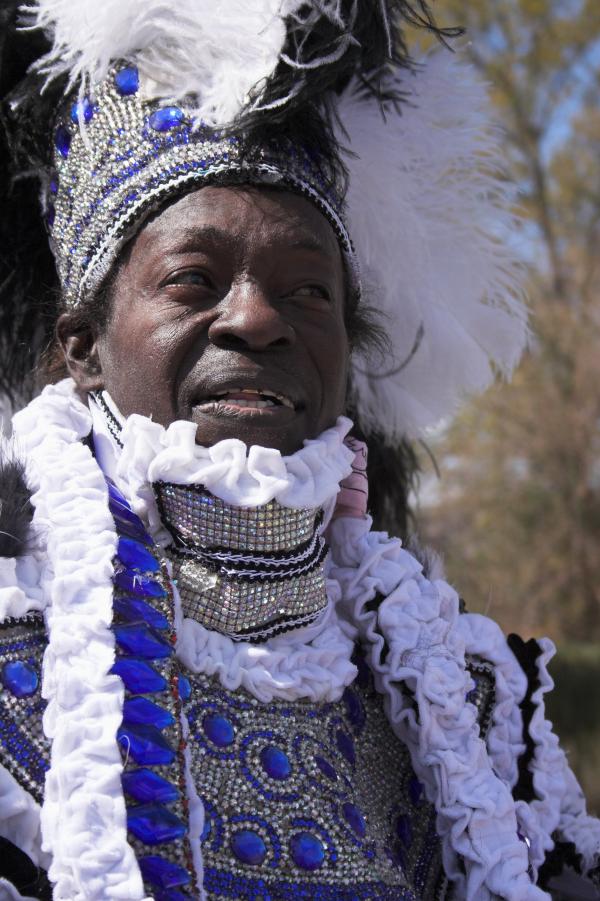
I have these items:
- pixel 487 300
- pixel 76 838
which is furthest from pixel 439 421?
pixel 76 838

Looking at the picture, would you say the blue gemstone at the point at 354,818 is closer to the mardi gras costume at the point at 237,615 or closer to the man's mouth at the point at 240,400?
the mardi gras costume at the point at 237,615

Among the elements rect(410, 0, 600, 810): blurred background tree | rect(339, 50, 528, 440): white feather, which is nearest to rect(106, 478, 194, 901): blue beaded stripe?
rect(339, 50, 528, 440): white feather

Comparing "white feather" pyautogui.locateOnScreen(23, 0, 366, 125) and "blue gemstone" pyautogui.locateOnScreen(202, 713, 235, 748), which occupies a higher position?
"white feather" pyautogui.locateOnScreen(23, 0, 366, 125)

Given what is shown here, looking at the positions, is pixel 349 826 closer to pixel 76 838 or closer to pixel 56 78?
pixel 76 838

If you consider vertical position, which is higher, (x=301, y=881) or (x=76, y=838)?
(x=76, y=838)

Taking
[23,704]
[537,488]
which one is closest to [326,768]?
[23,704]

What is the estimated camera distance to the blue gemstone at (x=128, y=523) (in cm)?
181

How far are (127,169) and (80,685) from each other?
0.88 metres

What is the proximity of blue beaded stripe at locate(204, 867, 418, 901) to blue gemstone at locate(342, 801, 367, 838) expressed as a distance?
86mm

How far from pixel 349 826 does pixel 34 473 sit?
0.75 meters

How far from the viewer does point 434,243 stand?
2.54m

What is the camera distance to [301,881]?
1.77 m

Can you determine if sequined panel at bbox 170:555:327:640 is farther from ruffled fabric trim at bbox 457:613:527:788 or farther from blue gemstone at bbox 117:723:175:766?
ruffled fabric trim at bbox 457:613:527:788

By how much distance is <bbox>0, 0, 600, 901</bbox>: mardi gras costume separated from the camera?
5.30ft
